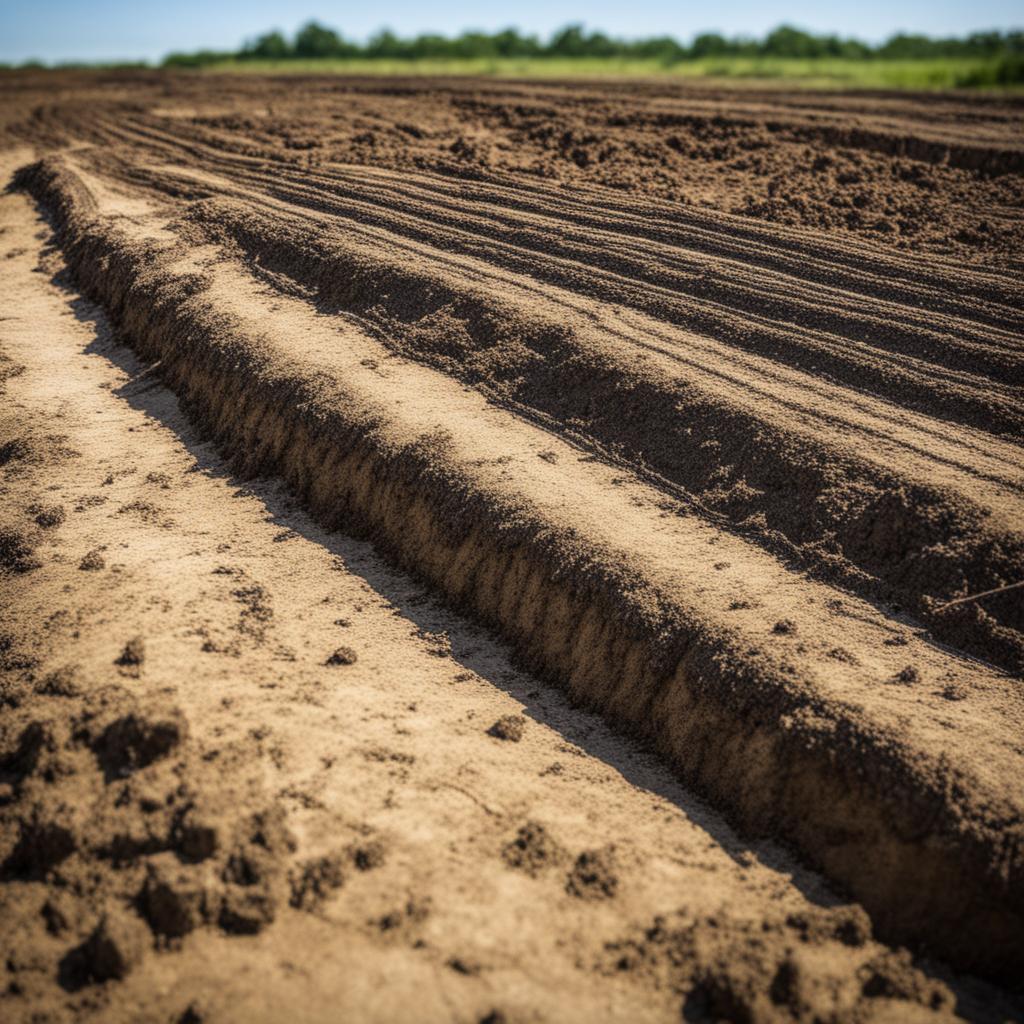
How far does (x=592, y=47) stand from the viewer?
120 feet

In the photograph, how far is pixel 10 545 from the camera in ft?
24.6

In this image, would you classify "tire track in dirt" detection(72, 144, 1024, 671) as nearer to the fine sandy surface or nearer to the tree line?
the fine sandy surface

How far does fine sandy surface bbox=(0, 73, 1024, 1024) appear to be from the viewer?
181 inches

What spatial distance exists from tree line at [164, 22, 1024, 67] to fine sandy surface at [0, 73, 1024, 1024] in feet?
84.2

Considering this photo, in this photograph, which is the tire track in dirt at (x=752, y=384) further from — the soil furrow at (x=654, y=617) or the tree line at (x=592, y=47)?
the tree line at (x=592, y=47)

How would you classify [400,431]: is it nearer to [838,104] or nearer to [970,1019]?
[970,1019]

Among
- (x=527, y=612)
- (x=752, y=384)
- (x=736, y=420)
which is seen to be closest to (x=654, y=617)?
(x=527, y=612)

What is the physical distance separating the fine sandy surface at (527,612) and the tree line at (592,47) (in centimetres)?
2565

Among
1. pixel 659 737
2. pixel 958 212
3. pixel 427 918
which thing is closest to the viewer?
pixel 427 918

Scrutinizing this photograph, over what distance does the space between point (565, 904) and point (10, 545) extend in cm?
557

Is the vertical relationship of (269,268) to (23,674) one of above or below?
above

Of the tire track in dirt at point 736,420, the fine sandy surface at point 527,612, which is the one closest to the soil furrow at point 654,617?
the fine sandy surface at point 527,612

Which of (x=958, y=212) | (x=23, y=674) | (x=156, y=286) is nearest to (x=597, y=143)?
(x=958, y=212)

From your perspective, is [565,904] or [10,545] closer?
[565,904]
